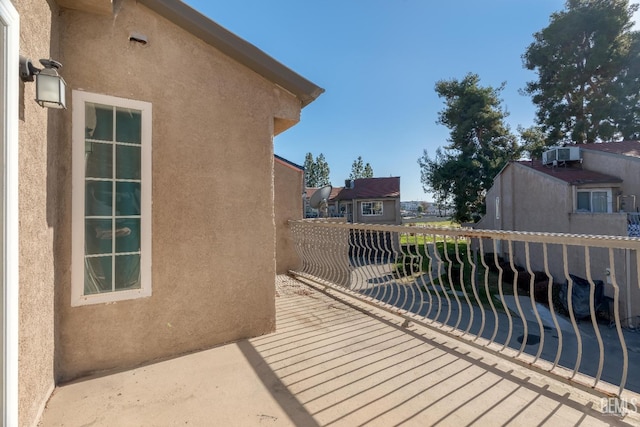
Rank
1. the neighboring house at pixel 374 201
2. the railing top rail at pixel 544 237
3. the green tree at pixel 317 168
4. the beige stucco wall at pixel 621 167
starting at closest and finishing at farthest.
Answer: the railing top rail at pixel 544 237
the beige stucco wall at pixel 621 167
the neighboring house at pixel 374 201
the green tree at pixel 317 168

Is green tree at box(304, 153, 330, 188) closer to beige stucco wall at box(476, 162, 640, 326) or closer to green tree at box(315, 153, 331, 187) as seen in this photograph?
green tree at box(315, 153, 331, 187)

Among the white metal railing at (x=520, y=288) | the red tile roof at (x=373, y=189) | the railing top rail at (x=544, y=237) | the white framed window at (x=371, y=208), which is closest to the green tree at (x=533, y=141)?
the white metal railing at (x=520, y=288)

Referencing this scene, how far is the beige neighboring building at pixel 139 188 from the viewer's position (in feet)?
7.01

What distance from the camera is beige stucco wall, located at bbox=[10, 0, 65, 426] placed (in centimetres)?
182

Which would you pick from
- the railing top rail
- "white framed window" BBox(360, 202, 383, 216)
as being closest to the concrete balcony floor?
the railing top rail

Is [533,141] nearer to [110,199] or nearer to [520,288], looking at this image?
[520,288]

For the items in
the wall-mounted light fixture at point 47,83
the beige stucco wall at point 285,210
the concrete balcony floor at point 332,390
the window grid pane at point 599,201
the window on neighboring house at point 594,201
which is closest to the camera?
the wall-mounted light fixture at point 47,83

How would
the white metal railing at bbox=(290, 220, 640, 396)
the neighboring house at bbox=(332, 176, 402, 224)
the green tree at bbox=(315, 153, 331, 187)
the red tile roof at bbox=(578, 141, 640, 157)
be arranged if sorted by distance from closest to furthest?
the white metal railing at bbox=(290, 220, 640, 396), the red tile roof at bbox=(578, 141, 640, 157), the neighboring house at bbox=(332, 176, 402, 224), the green tree at bbox=(315, 153, 331, 187)

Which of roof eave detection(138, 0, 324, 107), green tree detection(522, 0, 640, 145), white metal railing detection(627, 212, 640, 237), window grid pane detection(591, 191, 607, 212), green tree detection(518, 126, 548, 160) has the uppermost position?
green tree detection(522, 0, 640, 145)

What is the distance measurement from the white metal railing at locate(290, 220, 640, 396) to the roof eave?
194cm

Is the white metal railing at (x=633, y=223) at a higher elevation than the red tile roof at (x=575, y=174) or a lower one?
lower

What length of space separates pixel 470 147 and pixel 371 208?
32.7 ft

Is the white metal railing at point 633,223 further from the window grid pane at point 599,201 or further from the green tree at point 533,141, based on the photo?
the green tree at point 533,141

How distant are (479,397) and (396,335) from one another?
3.90 feet
